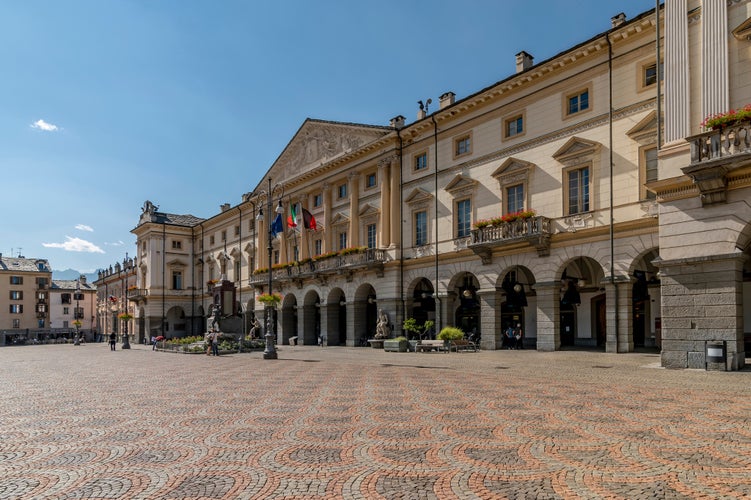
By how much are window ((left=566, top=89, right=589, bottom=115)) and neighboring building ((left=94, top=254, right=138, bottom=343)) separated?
77186 millimetres

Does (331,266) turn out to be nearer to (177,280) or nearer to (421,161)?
(421,161)

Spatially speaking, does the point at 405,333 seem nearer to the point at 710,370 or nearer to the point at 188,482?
the point at 710,370

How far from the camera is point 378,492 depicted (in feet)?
21.1

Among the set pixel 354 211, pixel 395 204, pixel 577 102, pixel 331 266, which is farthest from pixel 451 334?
pixel 354 211

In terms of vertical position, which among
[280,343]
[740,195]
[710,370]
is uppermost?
[740,195]

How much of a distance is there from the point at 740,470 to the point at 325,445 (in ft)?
18.9

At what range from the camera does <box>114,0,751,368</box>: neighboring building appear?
61.1 ft

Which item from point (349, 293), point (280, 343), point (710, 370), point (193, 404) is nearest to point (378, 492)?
point (193, 404)

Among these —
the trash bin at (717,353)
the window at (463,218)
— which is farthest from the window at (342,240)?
the trash bin at (717,353)

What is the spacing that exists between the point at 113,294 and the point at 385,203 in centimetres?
8400

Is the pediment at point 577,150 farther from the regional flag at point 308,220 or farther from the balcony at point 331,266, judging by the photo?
the regional flag at point 308,220

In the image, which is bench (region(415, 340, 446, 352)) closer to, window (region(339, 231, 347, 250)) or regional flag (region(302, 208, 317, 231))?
regional flag (region(302, 208, 317, 231))

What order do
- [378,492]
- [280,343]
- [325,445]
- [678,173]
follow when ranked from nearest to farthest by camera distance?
[378,492], [325,445], [678,173], [280,343]

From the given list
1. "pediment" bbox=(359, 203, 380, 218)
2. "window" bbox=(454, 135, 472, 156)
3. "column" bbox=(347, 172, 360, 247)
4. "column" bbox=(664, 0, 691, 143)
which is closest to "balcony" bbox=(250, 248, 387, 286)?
"column" bbox=(347, 172, 360, 247)
